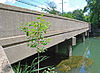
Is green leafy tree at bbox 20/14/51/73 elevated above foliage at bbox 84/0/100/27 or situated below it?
below

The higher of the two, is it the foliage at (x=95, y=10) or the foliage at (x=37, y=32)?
the foliage at (x=95, y=10)

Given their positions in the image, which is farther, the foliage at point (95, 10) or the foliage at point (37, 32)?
the foliage at point (95, 10)

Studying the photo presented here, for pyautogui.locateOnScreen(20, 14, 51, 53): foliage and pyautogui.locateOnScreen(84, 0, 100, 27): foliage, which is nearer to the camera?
pyautogui.locateOnScreen(20, 14, 51, 53): foliage

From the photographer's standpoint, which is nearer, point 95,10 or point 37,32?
point 37,32

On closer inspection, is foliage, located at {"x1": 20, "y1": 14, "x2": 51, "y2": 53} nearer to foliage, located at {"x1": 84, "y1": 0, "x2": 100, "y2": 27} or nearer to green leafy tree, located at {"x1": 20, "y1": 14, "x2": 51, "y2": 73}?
green leafy tree, located at {"x1": 20, "y1": 14, "x2": 51, "y2": 73}

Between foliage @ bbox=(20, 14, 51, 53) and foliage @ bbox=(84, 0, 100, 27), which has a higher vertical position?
foliage @ bbox=(84, 0, 100, 27)

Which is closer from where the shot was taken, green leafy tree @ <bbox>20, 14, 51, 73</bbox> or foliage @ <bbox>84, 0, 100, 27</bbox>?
green leafy tree @ <bbox>20, 14, 51, 73</bbox>

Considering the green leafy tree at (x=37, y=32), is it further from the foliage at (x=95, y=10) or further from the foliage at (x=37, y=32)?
the foliage at (x=95, y=10)

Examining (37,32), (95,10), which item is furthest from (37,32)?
(95,10)

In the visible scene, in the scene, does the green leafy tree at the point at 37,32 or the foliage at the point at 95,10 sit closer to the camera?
the green leafy tree at the point at 37,32

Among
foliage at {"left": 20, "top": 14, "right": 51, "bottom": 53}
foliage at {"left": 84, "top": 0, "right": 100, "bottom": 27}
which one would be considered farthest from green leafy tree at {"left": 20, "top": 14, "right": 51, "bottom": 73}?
foliage at {"left": 84, "top": 0, "right": 100, "bottom": 27}

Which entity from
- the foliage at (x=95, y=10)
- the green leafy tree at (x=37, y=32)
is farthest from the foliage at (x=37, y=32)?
the foliage at (x=95, y=10)

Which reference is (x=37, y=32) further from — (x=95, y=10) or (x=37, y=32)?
(x=95, y=10)

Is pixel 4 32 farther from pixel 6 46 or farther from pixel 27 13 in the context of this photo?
pixel 27 13
